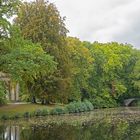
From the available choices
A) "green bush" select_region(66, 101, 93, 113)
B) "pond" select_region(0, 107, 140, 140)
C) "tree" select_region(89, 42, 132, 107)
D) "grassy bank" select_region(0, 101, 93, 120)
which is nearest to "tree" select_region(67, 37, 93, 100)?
"green bush" select_region(66, 101, 93, 113)

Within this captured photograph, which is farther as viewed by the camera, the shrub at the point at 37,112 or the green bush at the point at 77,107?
the green bush at the point at 77,107

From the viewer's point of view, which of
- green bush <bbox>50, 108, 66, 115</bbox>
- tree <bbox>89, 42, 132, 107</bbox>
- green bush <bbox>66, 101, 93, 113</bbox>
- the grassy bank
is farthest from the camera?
tree <bbox>89, 42, 132, 107</bbox>

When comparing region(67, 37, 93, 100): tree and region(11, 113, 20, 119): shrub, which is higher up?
region(67, 37, 93, 100): tree

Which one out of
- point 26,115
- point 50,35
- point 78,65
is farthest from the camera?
point 78,65

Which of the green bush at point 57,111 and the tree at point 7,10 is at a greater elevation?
the tree at point 7,10

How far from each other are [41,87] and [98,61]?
78.0ft

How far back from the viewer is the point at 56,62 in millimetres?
53938

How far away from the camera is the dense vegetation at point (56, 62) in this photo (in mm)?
39719

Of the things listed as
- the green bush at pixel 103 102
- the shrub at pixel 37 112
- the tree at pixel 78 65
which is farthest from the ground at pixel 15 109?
the green bush at pixel 103 102

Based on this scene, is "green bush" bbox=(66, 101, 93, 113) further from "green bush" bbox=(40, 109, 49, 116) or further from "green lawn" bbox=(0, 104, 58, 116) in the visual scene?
"green bush" bbox=(40, 109, 49, 116)

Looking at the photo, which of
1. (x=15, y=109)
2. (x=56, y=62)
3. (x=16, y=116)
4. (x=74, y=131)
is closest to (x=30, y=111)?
(x=15, y=109)

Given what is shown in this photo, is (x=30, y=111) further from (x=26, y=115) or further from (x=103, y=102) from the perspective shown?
(x=103, y=102)

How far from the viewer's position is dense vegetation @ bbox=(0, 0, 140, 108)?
1564 inches

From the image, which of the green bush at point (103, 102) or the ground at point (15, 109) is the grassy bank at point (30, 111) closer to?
the ground at point (15, 109)
